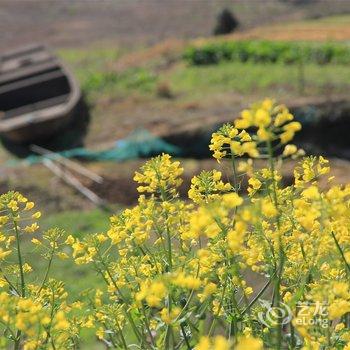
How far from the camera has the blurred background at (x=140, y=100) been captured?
11102 mm

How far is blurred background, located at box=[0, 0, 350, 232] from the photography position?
36.4 ft

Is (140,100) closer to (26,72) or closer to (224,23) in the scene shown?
(26,72)

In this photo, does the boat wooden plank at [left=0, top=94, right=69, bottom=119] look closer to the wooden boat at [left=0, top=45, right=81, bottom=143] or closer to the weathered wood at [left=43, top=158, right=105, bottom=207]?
the wooden boat at [left=0, top=45, right=81, bottom=143]

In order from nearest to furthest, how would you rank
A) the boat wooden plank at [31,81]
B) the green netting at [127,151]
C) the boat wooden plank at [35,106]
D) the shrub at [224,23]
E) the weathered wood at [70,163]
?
the weathered wood at [70,163], the green netting at [127,151], the boat wooden plank at [35,106], the boat wooden plank at [31,81], the shrub at [224,23]

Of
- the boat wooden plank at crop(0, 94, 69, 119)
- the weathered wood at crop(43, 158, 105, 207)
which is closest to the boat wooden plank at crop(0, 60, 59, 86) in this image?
the boat wooden plank at crop(0, 94, 69, 119)

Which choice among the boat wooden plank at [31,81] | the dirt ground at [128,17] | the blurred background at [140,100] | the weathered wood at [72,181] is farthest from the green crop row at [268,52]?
the weathered wood at [72,181]

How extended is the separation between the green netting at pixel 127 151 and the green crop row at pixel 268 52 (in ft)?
16.4

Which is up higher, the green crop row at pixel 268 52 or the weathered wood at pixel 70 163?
the weathered wood at pixel 70 163

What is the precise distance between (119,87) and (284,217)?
13823 millimetres

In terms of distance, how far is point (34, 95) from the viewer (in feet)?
51.0

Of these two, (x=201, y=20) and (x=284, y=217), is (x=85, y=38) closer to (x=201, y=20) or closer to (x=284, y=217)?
(x=201, y=20)

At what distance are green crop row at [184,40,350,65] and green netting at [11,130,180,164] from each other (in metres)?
5.00

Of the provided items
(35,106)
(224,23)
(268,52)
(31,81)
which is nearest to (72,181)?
(35,106)

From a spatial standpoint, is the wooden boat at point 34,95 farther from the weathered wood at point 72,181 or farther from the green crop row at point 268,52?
the green crop row at point 268,52
